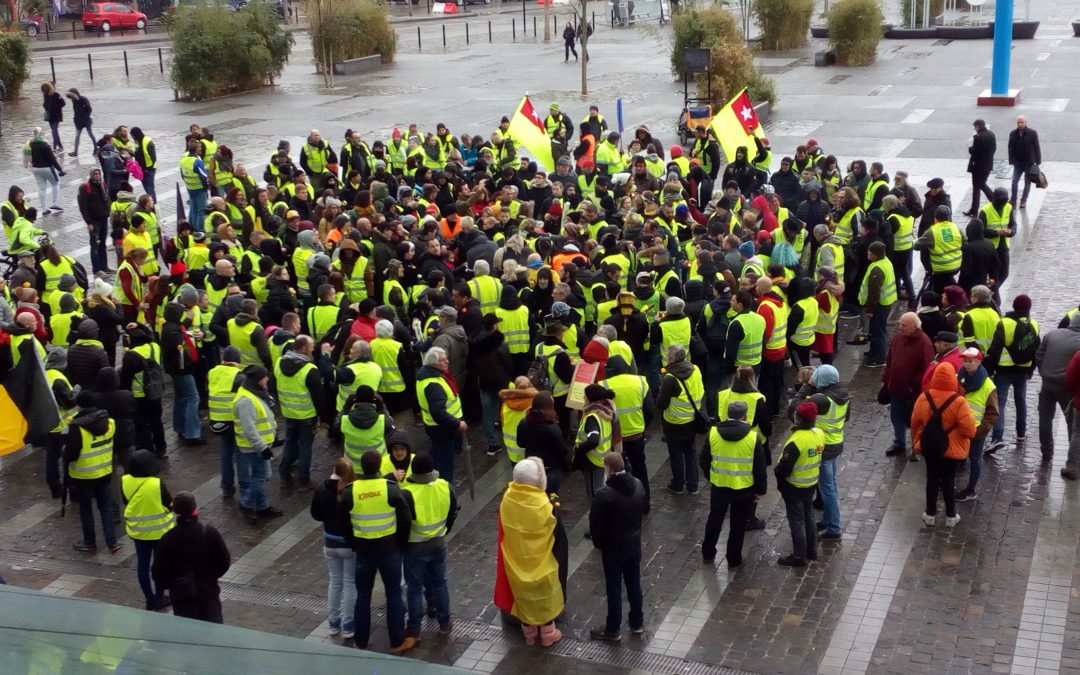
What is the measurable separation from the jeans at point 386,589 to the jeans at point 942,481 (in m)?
4.41

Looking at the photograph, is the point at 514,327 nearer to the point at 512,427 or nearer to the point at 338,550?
the point at 512,427

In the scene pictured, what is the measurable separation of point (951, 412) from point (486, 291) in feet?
16.1

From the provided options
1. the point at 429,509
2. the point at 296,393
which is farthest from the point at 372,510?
the point at 296,393

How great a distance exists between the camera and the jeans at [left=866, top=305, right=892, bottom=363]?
13.8 meters

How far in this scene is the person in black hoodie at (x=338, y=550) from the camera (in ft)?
28.0

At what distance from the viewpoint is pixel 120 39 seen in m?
52.7

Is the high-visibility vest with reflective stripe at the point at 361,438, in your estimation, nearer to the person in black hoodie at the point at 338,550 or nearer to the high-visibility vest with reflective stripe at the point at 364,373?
the high-visibility vest with reflective stripe at the point at 364,373

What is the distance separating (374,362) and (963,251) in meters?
7.26

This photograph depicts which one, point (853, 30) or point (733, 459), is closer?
point (733, 459)

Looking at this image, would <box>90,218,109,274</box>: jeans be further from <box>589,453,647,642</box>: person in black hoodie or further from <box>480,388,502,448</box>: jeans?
<box>589,453,647,642</box>: person in black hoodie

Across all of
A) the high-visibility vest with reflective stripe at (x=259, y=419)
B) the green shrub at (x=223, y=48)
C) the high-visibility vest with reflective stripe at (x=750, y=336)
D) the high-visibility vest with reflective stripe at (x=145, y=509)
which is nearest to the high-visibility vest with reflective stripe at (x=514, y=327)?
the high-visibility vest with reflective stripe at (x=750, y=336)

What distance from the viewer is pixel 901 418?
38.1 feet

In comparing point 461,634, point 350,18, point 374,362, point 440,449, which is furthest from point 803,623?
point 350,18

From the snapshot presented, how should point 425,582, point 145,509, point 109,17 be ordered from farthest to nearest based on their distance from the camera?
point 109,17 → point 145,509 → point 425,582
